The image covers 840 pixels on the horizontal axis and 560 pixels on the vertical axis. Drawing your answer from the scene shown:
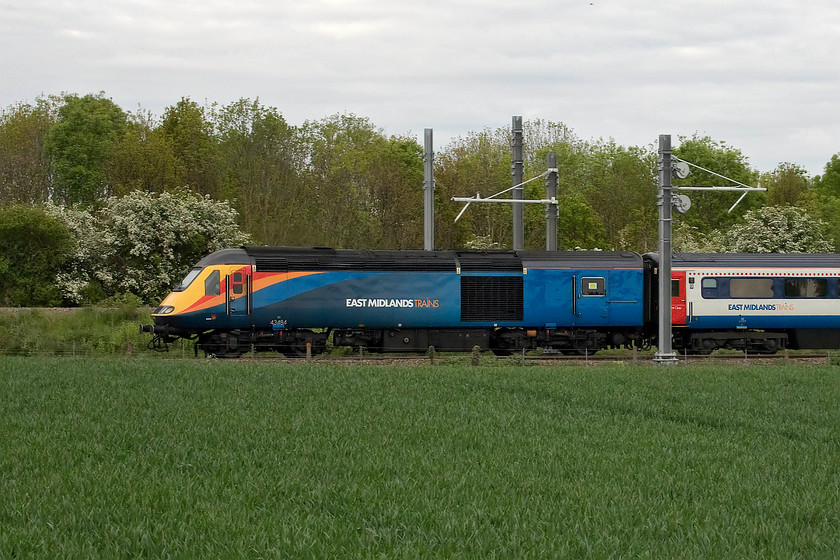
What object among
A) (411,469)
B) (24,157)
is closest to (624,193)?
(24,157)

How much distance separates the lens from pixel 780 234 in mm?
55719

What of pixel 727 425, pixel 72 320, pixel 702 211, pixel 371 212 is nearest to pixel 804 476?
pixel 727 425

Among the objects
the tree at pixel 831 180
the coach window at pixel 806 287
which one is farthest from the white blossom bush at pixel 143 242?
the tree at pixel 831 180

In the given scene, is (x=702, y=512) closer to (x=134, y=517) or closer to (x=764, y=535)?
(x=764, y=535)

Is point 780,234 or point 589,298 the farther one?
point 780,234

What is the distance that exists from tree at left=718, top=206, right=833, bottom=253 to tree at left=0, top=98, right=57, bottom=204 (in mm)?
43601

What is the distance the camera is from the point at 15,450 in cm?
1446

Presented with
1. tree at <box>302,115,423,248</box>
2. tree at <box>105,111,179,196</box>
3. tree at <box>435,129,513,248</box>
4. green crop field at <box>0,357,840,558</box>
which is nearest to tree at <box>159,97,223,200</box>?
tree at <box>105,111,179,196</box>

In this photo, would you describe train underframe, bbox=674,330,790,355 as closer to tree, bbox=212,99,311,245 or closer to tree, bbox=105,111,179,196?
tree, bbox=212,99,311,245

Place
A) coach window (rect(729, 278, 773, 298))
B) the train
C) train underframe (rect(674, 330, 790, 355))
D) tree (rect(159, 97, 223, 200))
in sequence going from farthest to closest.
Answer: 1. tree (rect(159, 97, 223, 200))
2. train underframe (rect(674, 330, 790, 355))
3. coach window (rect(729, 278, 773, 298))
4. the train

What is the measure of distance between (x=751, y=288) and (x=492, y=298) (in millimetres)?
8824

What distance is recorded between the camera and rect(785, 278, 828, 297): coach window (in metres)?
34.2

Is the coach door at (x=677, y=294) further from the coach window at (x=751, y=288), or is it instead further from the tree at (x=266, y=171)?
the tree at (x=266, y=171)

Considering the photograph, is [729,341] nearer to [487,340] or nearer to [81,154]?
[487,340]
